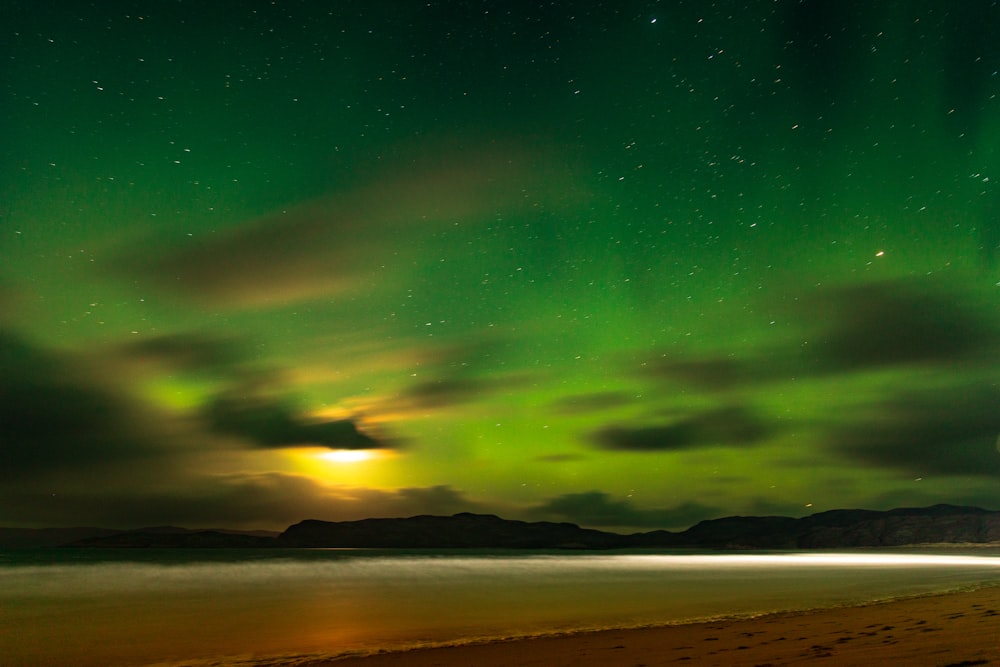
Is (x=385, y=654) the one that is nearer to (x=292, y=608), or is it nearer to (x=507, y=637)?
(x=507, y=637)

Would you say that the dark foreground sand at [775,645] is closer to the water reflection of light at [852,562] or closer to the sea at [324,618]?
the sea at [324,618]

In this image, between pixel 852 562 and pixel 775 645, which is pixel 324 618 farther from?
pixel 852 562

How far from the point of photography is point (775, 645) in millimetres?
11375

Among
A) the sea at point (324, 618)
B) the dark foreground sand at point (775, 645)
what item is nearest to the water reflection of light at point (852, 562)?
the sea at point (324, 618)

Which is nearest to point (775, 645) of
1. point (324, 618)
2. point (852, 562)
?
point (324, 618)

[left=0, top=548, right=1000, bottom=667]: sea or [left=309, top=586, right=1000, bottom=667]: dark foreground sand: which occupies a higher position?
[left=309, top=586, right=1000, bottom=667]: dark foreground sand

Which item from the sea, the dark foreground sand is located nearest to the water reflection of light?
the sea

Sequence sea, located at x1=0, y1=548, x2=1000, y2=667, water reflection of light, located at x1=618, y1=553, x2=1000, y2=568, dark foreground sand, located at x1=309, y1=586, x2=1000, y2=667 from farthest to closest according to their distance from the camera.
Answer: water reflection of light, located at x1=618, y1=553, x2=1000, y2=568 → sea, located at x1=0, y1=548, x2=1000, y2=667 → dark foreground sand, located at x1=309, y1=586, x2=1000, y2=667

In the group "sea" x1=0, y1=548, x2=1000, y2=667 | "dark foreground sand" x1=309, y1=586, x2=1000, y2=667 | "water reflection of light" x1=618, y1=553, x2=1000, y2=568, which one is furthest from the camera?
"water reflection of light" x1=618, y1=553, x2=1000, y2=568

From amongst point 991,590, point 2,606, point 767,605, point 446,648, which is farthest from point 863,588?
point 2,606

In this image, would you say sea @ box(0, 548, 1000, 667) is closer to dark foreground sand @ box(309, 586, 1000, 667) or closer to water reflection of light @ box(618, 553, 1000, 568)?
dark foreground sand @ box(309, 586, 1000, 667)

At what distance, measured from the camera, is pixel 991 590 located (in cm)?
2102

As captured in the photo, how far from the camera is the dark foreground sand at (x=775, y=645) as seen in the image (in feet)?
30.8

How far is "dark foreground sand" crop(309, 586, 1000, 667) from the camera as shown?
938 cm
